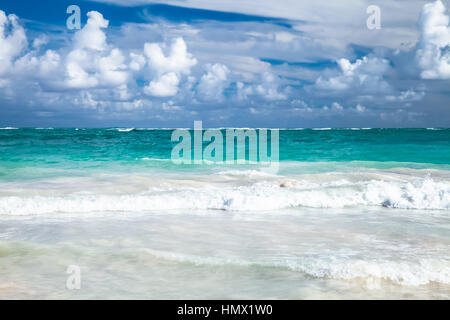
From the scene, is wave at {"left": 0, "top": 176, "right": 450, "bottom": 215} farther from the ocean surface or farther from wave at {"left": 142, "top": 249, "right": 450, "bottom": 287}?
wave at {"left": 142, "top": 249, "right": 450, "bottom": 287}

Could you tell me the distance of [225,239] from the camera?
7199mm

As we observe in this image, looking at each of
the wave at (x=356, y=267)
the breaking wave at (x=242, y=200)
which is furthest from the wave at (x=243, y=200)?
the wave at (x=356, y=267)

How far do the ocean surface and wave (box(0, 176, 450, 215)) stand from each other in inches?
1.3

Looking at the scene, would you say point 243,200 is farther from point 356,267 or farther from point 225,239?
point 356,267

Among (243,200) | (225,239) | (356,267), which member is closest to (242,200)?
(243,200)

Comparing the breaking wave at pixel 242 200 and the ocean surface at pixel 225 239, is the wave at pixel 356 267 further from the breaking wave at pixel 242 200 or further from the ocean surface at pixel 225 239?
the breaking wave at pixel 242 200

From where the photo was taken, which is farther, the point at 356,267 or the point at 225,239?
the point at 225,239

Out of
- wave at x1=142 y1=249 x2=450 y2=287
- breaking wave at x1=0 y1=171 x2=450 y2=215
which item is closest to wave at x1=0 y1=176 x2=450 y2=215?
breaking wave at x1=0 y1=171 x2=450 y2=215

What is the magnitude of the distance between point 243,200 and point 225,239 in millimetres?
3379
